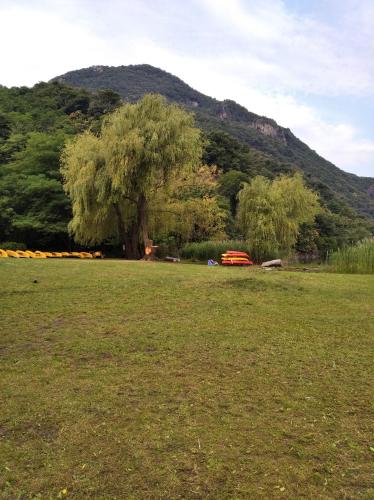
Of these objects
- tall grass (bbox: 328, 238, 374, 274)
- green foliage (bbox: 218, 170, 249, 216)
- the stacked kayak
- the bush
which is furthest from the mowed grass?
green foliage (bbox: 218, 170, 249, 216)

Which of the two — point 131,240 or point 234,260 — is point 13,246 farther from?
point 234,260

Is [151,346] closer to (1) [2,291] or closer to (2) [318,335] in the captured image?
(2) [318,335]

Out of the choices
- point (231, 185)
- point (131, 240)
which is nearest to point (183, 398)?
point (131, 240)

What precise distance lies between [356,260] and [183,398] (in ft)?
40.9

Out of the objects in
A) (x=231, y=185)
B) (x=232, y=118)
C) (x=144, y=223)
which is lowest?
(x=144, y=223)

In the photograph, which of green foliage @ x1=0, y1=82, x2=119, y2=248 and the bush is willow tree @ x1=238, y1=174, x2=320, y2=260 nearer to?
green foliage @ x1=0, y1=82, x2=119, y2=248

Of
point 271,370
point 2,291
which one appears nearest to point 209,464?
point 271,370

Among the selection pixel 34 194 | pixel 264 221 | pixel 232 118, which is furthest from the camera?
pixel 232 118

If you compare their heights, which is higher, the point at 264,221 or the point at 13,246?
the point at 264,221

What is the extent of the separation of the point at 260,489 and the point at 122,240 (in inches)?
868

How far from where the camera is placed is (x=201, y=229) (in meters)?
27.5

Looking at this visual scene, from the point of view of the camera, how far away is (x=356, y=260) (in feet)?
50.1

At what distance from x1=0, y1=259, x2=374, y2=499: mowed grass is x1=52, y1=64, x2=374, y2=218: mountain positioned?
82.8m

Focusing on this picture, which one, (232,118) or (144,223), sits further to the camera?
(232,118)
